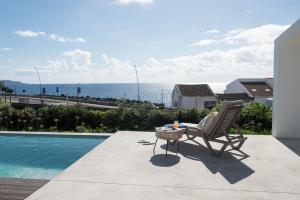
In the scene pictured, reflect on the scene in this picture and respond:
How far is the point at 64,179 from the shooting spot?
197 inches

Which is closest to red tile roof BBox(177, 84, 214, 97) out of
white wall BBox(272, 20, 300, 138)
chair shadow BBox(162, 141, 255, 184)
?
white wall BBox(272, 20, 300, 138)

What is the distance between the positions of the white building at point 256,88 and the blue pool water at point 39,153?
35.5 metres

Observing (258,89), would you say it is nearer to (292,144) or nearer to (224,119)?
(292,144)

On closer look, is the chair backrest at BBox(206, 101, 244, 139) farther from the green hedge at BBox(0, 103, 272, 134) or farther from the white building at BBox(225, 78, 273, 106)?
the white building at BBox(225, 78, 273, 106)

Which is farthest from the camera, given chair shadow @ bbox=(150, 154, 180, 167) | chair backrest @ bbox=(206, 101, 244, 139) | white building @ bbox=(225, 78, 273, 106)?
white building @ bbox=(225, 78, 273, 106)

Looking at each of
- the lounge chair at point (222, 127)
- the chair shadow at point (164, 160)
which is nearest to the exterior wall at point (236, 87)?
the lounge chair at point (222, 127)

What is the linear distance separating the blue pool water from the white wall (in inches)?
197

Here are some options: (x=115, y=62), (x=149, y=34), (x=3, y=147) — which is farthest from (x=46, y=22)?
(x=115, y=62)

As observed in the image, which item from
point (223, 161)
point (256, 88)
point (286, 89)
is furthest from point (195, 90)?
point (223, 161)

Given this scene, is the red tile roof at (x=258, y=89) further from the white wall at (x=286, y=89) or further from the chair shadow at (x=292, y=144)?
the chair shadow at (x=292, y=144)

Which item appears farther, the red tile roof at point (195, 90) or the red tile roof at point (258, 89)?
the red tile roof at point (195, 90)

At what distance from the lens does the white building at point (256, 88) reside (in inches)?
1646

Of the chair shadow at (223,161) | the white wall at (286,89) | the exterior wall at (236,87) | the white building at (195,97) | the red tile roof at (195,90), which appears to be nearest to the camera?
the chair shadow at (223,161)

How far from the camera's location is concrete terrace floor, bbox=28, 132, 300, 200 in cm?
443
